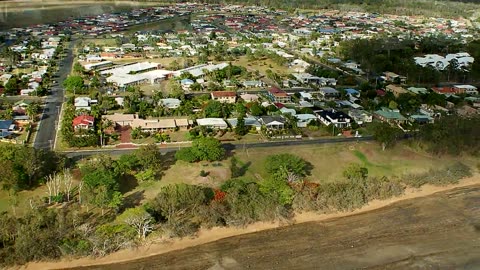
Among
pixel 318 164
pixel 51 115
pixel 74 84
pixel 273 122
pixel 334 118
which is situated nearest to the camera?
pixel 318 164

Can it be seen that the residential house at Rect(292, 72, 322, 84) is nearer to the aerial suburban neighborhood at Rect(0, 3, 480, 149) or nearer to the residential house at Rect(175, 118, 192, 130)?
the aerial suburban neighborhood at Rect(0, 3, 480, 149)

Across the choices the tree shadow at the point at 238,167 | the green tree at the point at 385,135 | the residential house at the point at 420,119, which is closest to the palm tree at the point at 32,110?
the tree shadow at the point at 238,167

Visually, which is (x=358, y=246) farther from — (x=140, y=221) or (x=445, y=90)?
(x=445, y=90)

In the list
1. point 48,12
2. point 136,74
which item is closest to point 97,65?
point 136,74

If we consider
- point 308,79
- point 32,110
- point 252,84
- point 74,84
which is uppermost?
A: point 74,84

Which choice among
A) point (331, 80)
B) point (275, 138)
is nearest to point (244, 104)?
point (275, 138)

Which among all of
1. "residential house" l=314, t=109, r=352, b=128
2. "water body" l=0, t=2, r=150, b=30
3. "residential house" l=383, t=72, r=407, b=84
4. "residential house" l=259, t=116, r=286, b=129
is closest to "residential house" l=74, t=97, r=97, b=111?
"residential house" l=259, t=116, r=286, b=129

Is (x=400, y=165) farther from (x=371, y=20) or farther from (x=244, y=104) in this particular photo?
(x=371, y=20)
